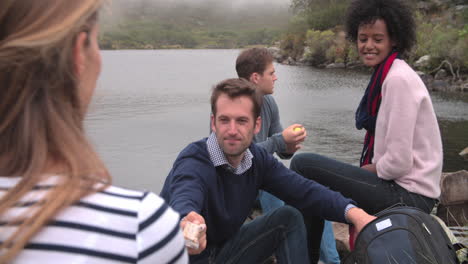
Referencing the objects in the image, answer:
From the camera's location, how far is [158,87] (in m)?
19.6

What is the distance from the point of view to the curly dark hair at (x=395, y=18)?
310 centimetres

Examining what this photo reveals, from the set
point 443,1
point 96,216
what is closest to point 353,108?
point 96,216

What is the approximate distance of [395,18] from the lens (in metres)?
3.09

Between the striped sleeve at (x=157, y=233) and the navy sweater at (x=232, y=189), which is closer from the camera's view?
the striped sleeve at (x=157, y=233)

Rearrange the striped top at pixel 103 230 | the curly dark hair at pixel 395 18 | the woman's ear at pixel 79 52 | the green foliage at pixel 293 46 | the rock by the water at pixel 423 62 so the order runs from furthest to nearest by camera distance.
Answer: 1. the green foliage at pixel 293 46
2. the rock by the water at pixel 423 62
3. the curly dark hair at pixel 395 18
4. the woman's ear at pixel 79 52
5. the striped top at pixel 103 230

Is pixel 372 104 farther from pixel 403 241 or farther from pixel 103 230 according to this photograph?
pixel 103 230

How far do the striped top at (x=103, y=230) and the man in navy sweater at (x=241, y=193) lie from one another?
1315 mm

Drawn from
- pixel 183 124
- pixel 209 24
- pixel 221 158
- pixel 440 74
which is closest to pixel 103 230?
pixel 221 158

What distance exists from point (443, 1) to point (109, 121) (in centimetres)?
3192

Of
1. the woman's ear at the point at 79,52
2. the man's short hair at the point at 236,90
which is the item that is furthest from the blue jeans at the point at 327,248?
the woman's ear at the point at 79,52

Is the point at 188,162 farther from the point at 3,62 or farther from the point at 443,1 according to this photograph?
the point at 443,1

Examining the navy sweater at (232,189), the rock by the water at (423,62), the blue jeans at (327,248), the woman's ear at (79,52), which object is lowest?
the rock by the water at (423,62)

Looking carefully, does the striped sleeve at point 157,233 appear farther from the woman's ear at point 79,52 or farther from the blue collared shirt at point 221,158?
the blue collared shirt at point 221,158

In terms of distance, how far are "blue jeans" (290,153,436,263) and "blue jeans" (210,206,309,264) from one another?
40 centimetres
